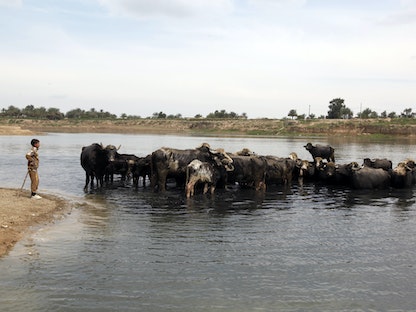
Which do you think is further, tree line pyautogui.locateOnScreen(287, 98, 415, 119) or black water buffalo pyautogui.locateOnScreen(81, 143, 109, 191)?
tree line pyautogui.locateOnScreen(287, 98, 415, 119)

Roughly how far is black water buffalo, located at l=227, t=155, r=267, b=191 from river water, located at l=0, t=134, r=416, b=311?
2.80 meters

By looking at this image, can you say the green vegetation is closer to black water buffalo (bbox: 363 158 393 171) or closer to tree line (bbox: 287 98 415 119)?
tree line (bbox: 287 98 415 119)

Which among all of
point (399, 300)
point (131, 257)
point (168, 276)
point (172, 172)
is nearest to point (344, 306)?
point (399, 300)

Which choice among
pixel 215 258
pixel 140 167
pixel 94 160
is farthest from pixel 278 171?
pixel 215 258

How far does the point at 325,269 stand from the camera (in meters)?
8.93

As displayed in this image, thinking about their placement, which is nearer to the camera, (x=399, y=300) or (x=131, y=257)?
(x=399, y=300)

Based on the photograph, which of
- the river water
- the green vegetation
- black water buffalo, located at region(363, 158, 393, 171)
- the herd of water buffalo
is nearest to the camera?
the river water

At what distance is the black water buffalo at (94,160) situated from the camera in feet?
61.8

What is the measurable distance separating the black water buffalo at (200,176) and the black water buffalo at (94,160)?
4.50 meters

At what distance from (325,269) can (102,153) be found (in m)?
12.5

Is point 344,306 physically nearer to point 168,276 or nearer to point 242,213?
point 168,276

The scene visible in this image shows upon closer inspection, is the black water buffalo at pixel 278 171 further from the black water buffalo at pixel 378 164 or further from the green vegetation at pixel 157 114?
the green vegetation at pixel 157 114

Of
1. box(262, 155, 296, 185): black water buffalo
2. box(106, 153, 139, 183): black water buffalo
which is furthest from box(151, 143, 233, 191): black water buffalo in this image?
box(262, 155, 296, 185): black water buffalo

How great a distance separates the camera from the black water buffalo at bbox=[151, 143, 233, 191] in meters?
17.6
